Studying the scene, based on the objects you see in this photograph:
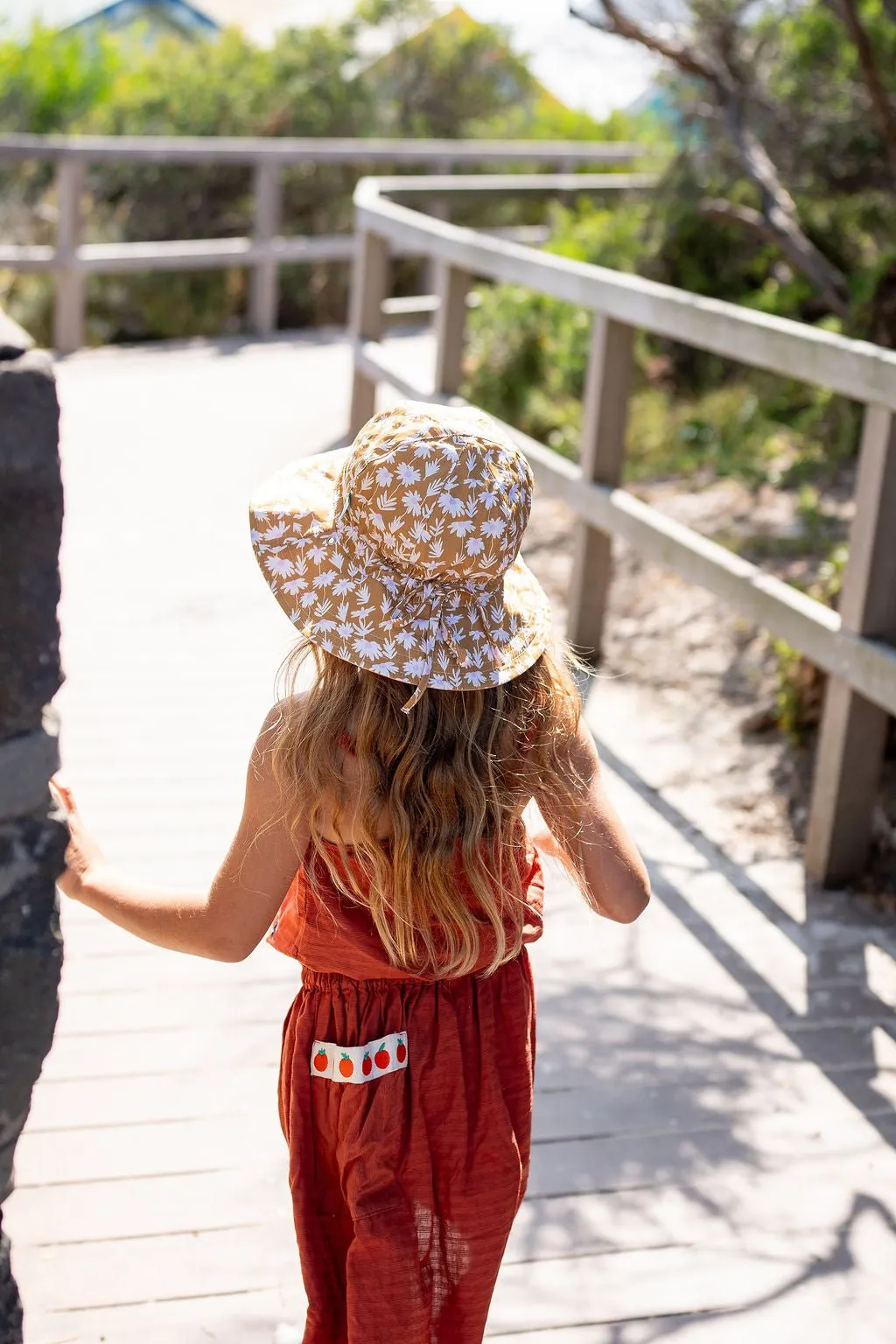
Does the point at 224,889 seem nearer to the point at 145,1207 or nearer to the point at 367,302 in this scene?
the point at 145,1207

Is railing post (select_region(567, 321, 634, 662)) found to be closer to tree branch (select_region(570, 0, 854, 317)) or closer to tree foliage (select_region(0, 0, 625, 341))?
tree branch (select_region(570, 0, 854, 317))

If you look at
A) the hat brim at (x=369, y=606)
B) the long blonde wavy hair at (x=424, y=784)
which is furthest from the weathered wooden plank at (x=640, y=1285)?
the hat brim at (x=369, y=606)

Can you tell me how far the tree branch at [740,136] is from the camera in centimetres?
602

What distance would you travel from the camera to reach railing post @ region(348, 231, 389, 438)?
277 inches

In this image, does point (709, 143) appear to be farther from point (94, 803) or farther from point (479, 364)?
point (94, 803)

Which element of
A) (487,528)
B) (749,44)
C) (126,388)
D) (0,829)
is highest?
(749,44)

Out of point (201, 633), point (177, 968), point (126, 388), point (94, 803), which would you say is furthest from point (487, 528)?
point (126, 388)

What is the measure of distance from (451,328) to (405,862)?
4301 millimetres

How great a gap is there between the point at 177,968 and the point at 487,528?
72.3 inches

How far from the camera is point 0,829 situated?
1.63 meters

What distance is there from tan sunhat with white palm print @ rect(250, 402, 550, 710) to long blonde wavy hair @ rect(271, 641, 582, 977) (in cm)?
6

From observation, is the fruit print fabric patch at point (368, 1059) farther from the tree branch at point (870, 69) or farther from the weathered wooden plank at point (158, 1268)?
the tree branch at point (870, 69)

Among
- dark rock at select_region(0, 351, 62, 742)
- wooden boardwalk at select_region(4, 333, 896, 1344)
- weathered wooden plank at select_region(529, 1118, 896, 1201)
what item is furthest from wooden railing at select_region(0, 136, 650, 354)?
dark rock at select_region(0, 351, 62, 742)

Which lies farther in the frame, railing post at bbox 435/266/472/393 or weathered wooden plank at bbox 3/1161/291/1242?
railing post at bbox 435/266/472/393
